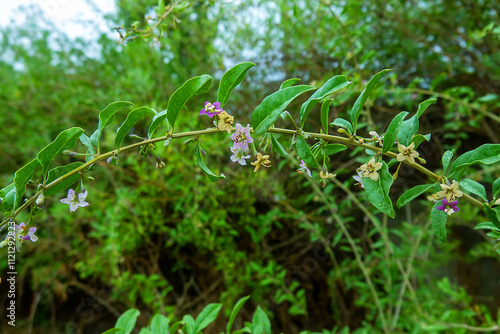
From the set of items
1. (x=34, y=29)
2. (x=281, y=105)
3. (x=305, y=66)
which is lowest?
(x=281, y=105)

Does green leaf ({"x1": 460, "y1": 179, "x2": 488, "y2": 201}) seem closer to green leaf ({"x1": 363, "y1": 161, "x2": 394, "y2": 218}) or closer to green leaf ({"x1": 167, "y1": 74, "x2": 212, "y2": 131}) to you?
green leaf ({"x1": 363, "y1": 161, "x2": 394, "y2": 218})

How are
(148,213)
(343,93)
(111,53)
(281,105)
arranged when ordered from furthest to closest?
1. (111,53)
2. (148,213)
3. (343,93)
4. (281,105)

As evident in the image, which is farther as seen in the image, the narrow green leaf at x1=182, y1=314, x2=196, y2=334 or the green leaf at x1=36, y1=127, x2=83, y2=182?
the narrow green leaf at x1=182, y1=314, x2=196, y2=334

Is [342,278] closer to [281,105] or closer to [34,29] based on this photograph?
[281,105]

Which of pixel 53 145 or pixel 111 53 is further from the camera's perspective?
pixel 111 53

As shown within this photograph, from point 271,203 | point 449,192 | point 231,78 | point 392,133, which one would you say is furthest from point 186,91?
point 271,203

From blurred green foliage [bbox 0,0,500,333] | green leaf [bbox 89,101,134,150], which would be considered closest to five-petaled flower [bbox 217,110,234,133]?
green leaf [bbox 89,101,134,150]

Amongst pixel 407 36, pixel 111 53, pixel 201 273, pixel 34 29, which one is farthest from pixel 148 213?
pixel 34 29
